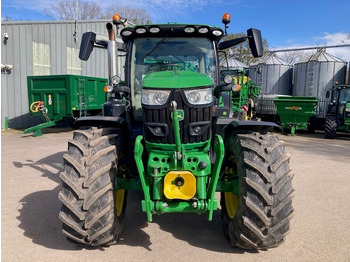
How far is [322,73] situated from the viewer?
17.9 m

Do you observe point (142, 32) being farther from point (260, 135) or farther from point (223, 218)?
point (223, 218)

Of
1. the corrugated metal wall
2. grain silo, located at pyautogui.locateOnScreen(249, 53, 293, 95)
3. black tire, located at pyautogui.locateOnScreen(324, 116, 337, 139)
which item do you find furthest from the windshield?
grain silo, located at pyautogui.locateOnScreen(249, 53, 293, 95)

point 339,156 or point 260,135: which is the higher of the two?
point 260,135

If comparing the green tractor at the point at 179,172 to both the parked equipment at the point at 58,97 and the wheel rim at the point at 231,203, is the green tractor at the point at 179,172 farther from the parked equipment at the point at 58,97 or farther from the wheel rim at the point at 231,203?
the parked equipment at the point at 58,97

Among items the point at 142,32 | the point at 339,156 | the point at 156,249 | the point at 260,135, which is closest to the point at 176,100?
the point at 260,135

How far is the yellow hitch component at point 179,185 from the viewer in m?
2.93

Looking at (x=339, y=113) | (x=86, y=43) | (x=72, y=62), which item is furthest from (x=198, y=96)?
(x=72, y=62)

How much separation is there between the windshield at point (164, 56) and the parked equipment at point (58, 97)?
27.6 feet

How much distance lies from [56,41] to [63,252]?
43.4 feet

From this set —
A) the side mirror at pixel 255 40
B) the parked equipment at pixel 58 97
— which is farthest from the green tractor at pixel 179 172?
the parked equipment at pixel 58 97

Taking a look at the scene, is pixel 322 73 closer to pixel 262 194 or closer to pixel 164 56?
pixel 164 56

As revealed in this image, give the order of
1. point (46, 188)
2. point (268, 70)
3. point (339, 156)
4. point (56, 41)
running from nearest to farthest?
point (46, 188)
point (339, 156)
point (56, 41)
point (268, 70)

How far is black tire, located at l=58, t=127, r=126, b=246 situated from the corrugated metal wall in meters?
12.4

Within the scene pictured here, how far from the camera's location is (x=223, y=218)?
3.69 meters
